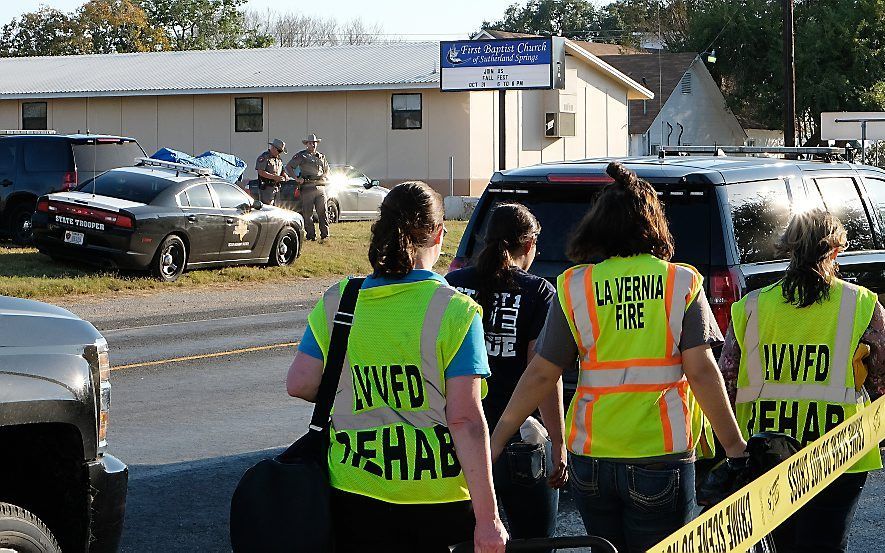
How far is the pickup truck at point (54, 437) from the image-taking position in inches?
177

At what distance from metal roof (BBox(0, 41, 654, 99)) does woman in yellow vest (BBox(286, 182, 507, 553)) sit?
3424cm

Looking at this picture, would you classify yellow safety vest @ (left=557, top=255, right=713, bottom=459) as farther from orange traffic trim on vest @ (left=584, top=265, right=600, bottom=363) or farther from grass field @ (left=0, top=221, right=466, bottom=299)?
grass field @ (left=0, top=221, right=466, bottom=299)

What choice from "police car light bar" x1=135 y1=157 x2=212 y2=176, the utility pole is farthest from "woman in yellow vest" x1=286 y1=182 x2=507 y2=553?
the utility pole

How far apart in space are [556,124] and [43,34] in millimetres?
39814

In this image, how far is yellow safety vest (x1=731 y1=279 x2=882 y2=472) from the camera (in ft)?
16.1

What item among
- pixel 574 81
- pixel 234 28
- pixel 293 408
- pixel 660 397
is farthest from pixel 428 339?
pixel 234 28

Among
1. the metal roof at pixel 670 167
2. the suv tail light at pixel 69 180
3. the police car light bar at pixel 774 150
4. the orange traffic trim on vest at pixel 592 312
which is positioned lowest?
the orange traffic trim on vest at pixel 592 312

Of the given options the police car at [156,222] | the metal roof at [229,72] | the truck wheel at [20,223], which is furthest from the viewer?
the metal roof at [229,72]

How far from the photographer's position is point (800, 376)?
4949 millimetres

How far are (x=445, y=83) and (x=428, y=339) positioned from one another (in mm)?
31346

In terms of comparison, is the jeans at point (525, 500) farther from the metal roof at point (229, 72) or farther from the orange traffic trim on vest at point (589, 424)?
the metal roof at point (229, 72)

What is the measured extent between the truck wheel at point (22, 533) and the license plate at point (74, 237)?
15.1 m

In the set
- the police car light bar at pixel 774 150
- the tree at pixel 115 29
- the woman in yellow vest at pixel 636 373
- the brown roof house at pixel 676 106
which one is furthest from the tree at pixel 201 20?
the woman in yellow vest at pixel 636 373

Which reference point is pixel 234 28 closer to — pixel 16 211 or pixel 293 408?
pixel 16 211
